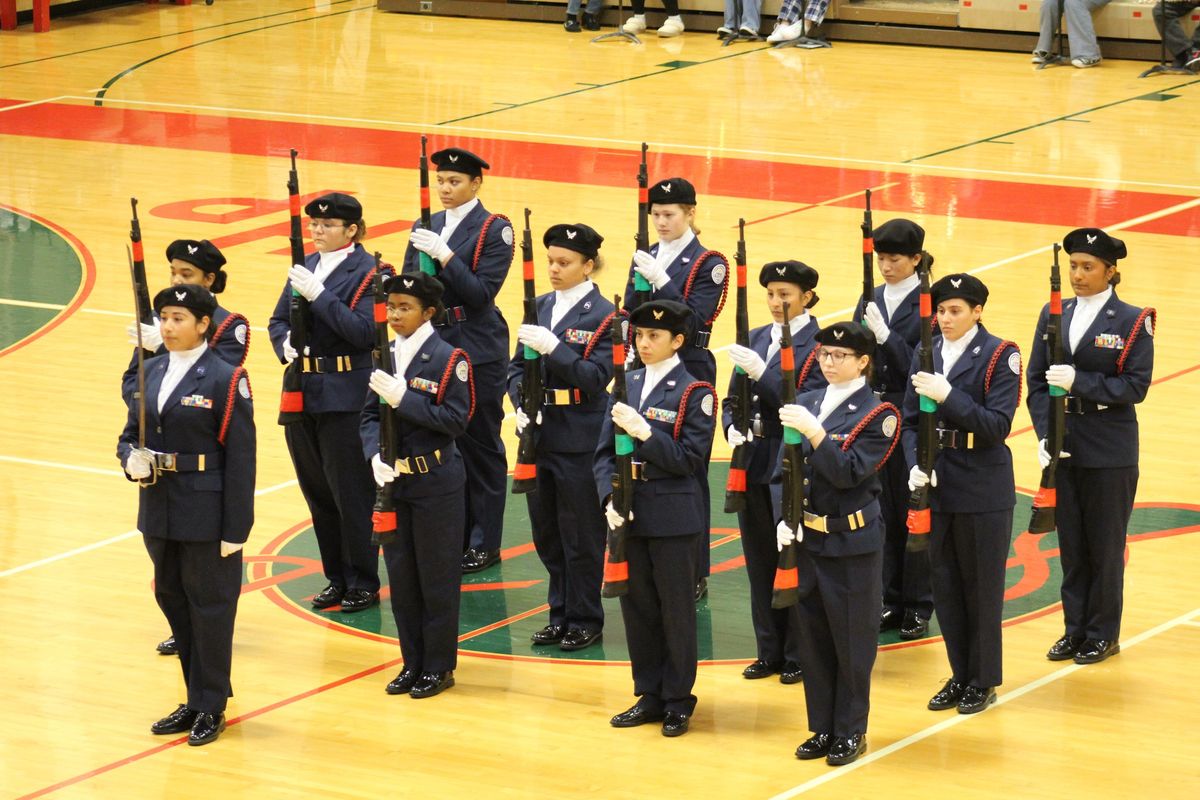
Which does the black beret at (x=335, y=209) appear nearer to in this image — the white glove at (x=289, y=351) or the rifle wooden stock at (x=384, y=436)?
the white glove at (x=289, y=351)

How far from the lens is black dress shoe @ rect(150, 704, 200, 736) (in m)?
7.01

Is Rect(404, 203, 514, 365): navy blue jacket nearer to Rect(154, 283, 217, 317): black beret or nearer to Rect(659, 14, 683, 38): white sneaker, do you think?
Rect(154, 283, 217, 317): black beret

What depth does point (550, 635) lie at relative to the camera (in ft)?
25.9

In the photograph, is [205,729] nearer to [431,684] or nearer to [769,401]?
[431,684]

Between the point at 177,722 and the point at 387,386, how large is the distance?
4.61 feet

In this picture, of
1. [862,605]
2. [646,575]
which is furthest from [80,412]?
[862,605]

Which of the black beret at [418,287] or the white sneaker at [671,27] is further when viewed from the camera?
the white sneaker at [671,27]

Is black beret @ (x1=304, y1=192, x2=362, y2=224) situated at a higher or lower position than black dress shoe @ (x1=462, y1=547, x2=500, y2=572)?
higher

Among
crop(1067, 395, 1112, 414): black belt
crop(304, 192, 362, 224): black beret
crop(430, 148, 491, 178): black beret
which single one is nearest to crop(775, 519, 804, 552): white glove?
crop(1067, 395, 1112, 414): black belt

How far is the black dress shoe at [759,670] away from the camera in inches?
294

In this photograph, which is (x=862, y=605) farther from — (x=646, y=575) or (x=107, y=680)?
(x=107, y=680)

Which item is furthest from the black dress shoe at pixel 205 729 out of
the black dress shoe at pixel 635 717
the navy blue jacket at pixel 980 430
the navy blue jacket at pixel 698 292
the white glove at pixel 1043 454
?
the white glove at pixel 1043 454

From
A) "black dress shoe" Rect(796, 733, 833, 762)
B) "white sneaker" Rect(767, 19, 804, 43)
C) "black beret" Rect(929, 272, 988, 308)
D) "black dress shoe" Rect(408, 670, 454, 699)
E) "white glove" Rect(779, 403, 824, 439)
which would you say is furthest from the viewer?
"white sneaker" Rect(767, 19, 804, 43)

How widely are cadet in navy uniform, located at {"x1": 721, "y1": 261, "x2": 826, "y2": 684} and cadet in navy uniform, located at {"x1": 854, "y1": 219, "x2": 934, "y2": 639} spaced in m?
0.33
